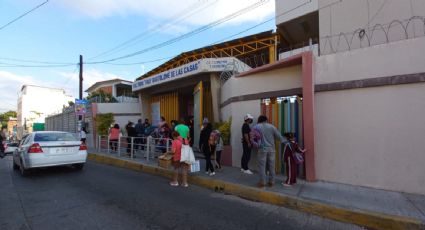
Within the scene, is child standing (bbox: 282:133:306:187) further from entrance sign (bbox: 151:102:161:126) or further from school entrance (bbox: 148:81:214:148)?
entrance sign (bbox: 151:102:161:126)

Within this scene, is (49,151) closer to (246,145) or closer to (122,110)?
(246,145)

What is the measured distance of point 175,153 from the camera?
7574 mm

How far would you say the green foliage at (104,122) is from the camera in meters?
18.3

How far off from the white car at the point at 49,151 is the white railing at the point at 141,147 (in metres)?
2.29

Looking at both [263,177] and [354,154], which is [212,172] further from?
[354,154]

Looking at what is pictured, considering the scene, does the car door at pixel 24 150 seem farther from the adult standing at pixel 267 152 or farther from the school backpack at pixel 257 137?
the adult standing at pixel 267 152

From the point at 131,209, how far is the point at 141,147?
6.79m

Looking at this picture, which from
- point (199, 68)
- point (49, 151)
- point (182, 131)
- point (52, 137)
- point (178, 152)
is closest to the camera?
point (178, 152)

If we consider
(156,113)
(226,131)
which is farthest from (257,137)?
(156,113)

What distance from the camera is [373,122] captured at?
21.7ft

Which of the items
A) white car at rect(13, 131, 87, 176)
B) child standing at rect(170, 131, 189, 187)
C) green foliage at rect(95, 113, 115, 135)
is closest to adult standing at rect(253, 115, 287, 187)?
child standing at rect(170, 131, 189, 187)

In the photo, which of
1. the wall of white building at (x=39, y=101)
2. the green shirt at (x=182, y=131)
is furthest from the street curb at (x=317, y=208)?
the wall of white building at (x=39, y=101)

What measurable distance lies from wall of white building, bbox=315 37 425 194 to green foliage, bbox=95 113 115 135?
557 inches

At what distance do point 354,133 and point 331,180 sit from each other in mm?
1232
